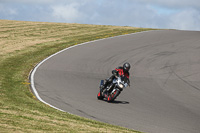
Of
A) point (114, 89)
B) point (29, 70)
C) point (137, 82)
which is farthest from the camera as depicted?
point (29, 70)

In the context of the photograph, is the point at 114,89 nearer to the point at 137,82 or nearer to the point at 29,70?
the point at 137,82

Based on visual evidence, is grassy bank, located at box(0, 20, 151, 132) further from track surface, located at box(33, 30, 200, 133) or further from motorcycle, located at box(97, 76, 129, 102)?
motorcycle, located at box(97, 76, 129, 102)

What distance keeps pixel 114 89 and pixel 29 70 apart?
7.57m

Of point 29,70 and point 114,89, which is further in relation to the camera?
point 29,70

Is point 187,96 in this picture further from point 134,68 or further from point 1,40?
point 1,40

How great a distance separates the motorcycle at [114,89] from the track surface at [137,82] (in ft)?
1.22

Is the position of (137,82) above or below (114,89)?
above

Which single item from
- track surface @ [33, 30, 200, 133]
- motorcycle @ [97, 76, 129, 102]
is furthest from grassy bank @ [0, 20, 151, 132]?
motorcycle @ [97, 76, 129, 102]

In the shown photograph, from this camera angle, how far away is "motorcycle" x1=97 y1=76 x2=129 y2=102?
13676 mm

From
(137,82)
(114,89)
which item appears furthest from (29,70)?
(114,89)

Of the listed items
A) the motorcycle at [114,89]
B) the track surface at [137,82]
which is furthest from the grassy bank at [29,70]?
the motorcycle at [114,89]

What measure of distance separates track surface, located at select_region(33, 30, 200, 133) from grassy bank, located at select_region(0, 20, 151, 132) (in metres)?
0.96

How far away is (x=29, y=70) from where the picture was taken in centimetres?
1992

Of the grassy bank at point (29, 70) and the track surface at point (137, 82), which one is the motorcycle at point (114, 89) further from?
the grassy bank at point (29, 70)
